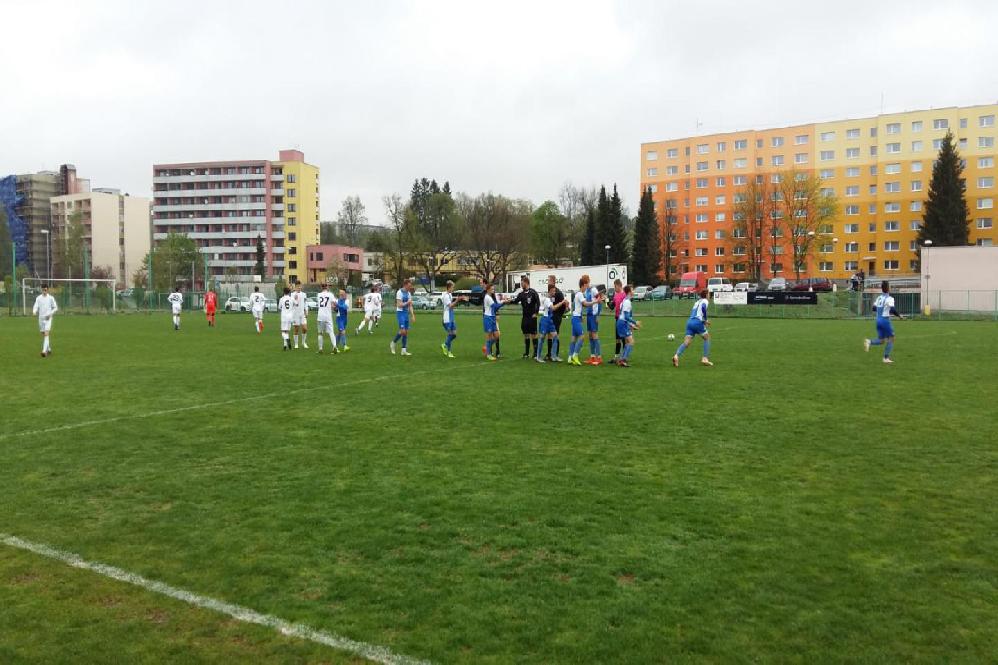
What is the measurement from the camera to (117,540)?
5453mm

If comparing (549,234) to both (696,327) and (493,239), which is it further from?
(696,327)

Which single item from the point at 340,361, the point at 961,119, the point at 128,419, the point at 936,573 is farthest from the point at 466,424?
the point at 961,119

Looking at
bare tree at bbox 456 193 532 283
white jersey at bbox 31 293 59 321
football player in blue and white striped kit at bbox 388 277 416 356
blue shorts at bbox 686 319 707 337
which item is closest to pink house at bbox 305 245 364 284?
bare tree at bbox 456 193 532 283

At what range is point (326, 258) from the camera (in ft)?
400

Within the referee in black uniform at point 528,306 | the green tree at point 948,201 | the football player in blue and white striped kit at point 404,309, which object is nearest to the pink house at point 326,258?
the green tree at point 948,201

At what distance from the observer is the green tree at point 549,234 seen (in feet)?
332

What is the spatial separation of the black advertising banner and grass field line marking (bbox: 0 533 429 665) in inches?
1908

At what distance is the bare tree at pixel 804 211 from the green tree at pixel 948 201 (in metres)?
10.3

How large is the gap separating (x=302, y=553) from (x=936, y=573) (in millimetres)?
4421

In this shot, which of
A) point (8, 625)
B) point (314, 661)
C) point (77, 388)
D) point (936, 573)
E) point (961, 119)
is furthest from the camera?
point (961, 119)

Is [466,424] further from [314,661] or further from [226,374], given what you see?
[226,374]

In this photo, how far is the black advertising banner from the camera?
48069 millimetres

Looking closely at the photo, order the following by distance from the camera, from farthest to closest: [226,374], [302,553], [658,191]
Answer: [658,191] < [226,374] < [302,553]

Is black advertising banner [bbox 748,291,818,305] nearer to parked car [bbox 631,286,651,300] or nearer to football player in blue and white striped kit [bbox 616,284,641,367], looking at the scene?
parked car [bbox 631,286,651,300]
